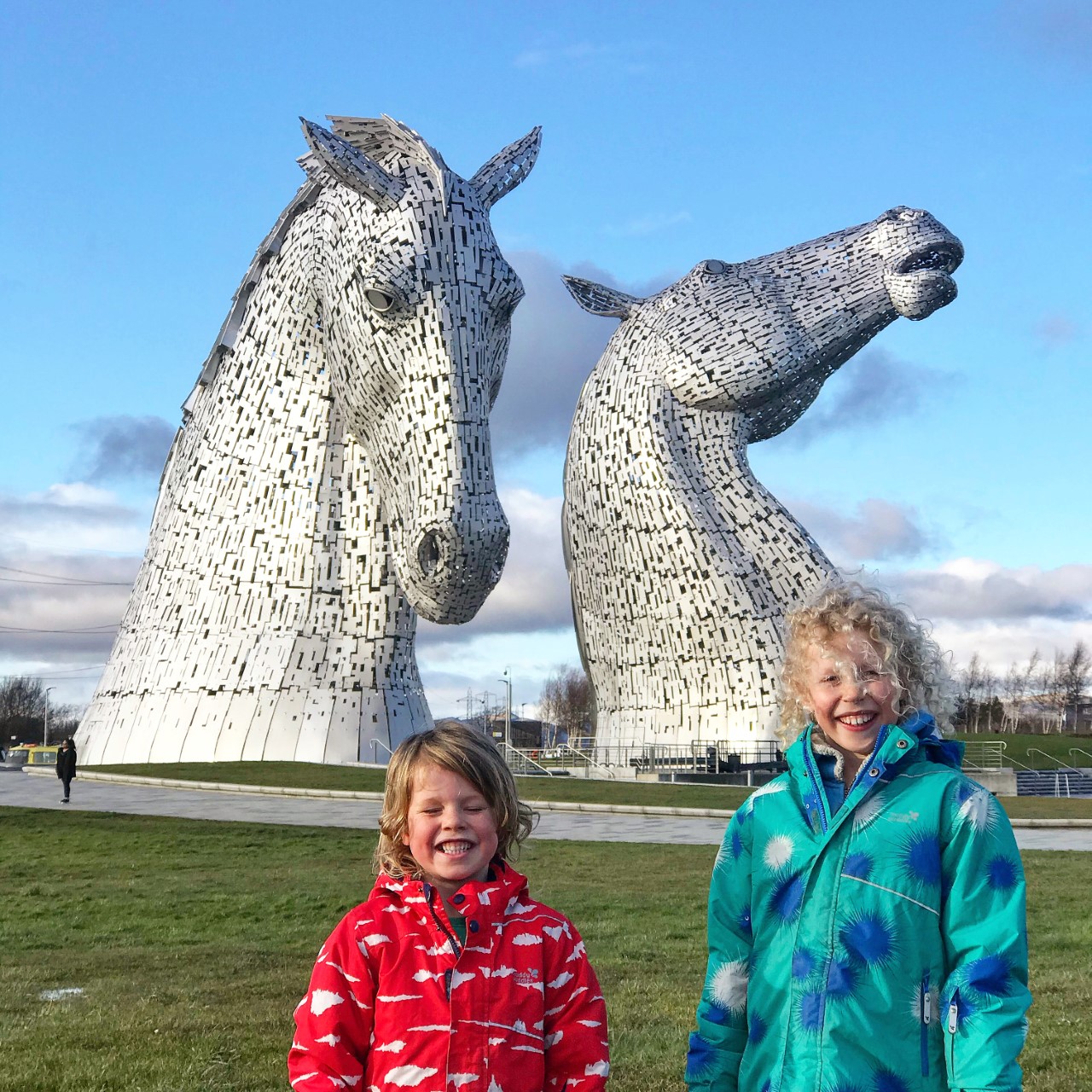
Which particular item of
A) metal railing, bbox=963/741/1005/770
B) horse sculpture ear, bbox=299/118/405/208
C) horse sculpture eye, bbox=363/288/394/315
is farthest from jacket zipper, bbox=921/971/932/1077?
metal railing, bbox=963/741/1005/770

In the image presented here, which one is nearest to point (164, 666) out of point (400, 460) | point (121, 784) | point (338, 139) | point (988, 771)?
point (121, 784)

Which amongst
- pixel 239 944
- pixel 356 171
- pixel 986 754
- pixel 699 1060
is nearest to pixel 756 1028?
pixel 699 1060

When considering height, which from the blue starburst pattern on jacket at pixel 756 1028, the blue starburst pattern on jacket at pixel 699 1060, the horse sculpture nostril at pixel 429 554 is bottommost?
the blue starburst pattern on jacket at pixel 699 1060

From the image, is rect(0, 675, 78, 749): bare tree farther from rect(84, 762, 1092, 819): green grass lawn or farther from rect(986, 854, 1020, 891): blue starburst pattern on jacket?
rect(986, 854, 1020, 891): blue starburst pattern on jacket

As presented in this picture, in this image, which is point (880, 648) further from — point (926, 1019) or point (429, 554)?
point (429, 554)

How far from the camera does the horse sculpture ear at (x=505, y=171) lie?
37.9ft

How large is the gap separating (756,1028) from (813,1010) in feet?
0.53

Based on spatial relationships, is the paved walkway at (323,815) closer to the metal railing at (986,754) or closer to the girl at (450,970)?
the girl at (450,970)

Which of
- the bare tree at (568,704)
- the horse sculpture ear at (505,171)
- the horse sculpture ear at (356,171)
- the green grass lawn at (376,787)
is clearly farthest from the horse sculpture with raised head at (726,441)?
the bare tree at (568,704)

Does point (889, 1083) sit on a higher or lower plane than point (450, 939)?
lower

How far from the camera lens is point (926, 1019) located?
2414mm

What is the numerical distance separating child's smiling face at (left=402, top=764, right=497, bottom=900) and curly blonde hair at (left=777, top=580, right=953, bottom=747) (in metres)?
0.70

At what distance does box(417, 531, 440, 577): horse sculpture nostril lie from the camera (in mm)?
10922

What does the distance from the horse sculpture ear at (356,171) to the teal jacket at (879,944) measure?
9.14m
